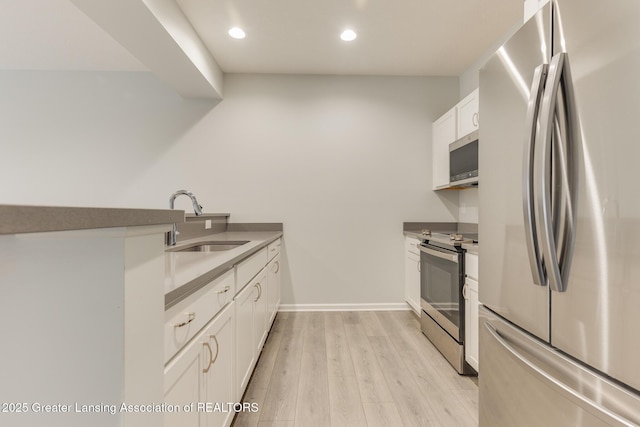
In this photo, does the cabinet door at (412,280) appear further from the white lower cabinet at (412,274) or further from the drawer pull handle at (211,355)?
the drawer pull handle at (211,355)

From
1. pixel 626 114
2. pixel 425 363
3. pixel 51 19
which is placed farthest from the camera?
pixel 51 19

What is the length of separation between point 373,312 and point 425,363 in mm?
1176

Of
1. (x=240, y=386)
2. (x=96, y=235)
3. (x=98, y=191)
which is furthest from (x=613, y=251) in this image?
(x=98, y=191)

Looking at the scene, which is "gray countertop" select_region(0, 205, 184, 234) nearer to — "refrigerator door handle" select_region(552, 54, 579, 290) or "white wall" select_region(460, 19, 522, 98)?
"refrigerator door handle" select_region(552, 54, 579, 290)

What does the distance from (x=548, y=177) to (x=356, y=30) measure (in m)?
2.37

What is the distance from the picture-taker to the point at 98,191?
3363mm

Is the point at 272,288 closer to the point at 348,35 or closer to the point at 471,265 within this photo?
the point at 471,265

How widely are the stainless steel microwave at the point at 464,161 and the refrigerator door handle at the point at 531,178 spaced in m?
1.70

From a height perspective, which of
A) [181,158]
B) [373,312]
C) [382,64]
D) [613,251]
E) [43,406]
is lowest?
[373,312]

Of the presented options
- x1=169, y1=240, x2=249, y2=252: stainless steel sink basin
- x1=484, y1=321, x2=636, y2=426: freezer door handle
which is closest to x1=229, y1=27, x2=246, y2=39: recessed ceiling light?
x1=169, y1=240, x2=249, y2=252: stainless steel sink basin

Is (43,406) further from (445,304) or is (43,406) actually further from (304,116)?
(304,116)

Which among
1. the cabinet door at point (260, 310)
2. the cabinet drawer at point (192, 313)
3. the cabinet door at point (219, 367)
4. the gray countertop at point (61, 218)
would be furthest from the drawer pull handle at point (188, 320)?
the cabinet door at point (260, 310)

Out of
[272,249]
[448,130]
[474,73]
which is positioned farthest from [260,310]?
[474,73]

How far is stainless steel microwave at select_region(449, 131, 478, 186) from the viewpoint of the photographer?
245 cm
